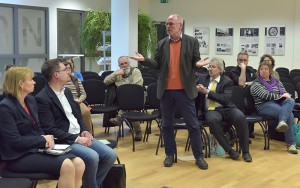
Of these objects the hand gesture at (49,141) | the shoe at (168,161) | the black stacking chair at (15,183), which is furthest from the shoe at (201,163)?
the black stacking chair at (15,183)

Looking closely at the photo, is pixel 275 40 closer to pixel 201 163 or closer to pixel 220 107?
pixel 220 107

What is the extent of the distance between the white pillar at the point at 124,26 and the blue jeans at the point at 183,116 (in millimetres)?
4810

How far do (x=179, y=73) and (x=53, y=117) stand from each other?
173cm

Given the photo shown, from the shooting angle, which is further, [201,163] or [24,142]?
[201,163]

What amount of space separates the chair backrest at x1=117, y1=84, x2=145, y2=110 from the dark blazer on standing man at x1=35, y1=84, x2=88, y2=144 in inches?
97.8

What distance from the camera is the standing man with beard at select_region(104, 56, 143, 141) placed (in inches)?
251

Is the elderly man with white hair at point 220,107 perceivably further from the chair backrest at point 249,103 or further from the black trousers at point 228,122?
the chair backrest at point 249,103

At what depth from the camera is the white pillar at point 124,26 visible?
951 centimetres

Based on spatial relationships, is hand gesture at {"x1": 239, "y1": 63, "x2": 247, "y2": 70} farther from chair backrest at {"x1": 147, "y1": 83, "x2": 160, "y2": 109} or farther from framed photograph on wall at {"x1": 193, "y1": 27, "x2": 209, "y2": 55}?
framed photograph on wall at {"x1": 193, "y1": 27, "x2": 209, "y2": 55}

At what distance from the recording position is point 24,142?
122 inches

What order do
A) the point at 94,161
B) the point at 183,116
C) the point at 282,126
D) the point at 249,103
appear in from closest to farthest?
the point at 94,161 → the point at 183,116 → the point at 282,126 → the point at 249,103

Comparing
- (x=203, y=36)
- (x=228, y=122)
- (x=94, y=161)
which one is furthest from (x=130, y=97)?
(x=203, y=36)

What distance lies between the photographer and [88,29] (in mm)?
11898

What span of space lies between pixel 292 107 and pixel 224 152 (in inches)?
46.4
